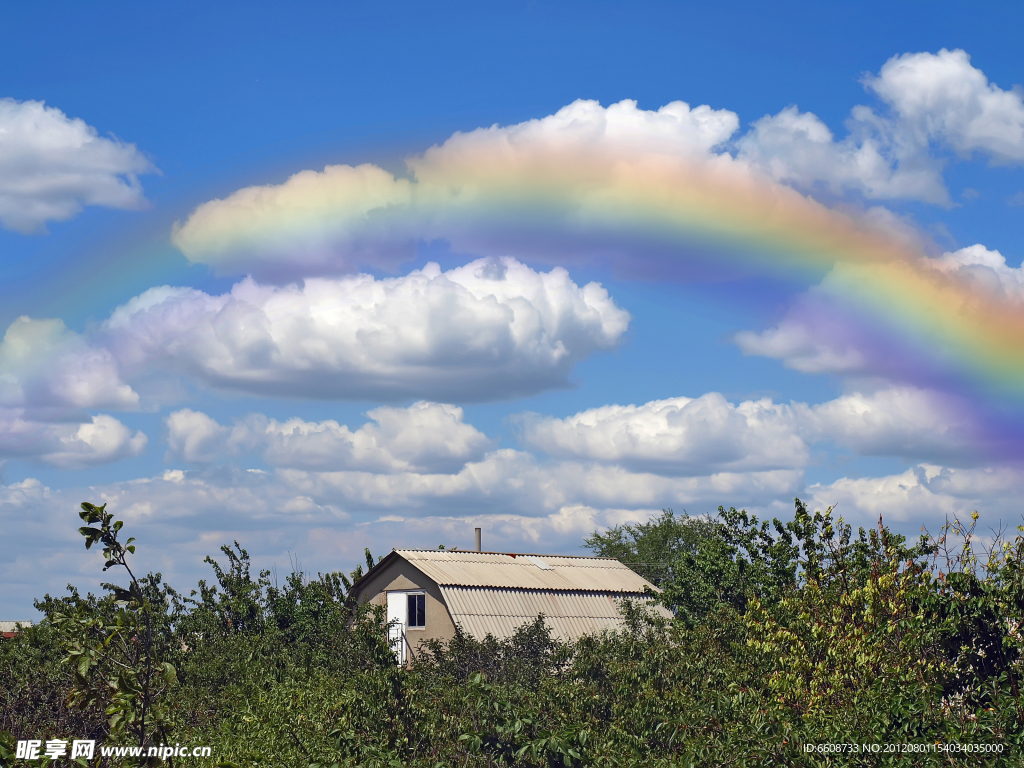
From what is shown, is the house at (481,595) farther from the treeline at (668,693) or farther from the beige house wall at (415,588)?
the treeline at (668,693)

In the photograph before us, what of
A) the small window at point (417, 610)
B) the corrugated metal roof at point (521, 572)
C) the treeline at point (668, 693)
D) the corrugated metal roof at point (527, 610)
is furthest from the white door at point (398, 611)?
the treeline at point (668, 693)

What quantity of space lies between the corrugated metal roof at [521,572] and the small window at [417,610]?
134 centimetres

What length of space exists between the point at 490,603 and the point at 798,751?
30.8m

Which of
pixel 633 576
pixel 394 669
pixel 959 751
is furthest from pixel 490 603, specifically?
pixel 959 751

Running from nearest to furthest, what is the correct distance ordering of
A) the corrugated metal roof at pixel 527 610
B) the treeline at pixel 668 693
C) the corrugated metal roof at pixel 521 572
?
the treeline at pixel 668 693
the corrugated metal roof at pixel 527 610
the corrugated metal roof at pixel 521 572

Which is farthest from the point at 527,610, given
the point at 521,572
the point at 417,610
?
the point at 417,610

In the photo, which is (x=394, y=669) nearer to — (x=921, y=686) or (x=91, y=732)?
(x=921, y=686)

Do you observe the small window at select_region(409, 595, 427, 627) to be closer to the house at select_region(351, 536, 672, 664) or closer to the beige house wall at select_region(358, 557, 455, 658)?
the house at select_region(351, 536, 672, 664)

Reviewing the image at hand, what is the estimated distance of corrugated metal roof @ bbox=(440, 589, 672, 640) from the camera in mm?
38688

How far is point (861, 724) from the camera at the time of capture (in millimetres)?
10602

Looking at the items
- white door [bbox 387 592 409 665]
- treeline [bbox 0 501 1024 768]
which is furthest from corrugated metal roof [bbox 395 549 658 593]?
treeline [bbox 0 501 1024 768]

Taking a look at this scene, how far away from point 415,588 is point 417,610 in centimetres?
93

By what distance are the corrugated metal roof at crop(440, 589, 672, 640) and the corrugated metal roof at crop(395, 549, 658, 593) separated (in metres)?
0.38

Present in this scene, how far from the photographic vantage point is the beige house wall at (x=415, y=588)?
1540 inches
